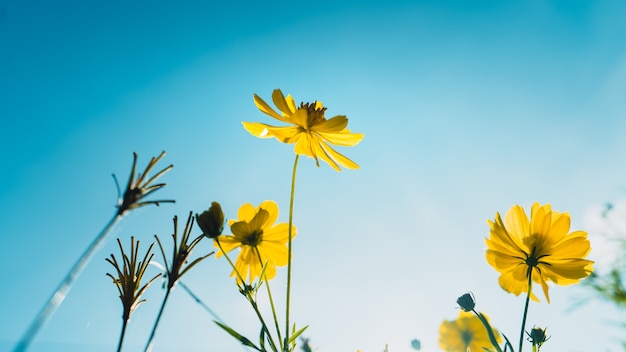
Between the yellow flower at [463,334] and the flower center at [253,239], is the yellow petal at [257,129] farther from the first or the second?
the yellow flower at [463,334]

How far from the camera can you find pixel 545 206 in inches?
38.9

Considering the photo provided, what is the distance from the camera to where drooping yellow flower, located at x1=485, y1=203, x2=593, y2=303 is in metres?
0.91

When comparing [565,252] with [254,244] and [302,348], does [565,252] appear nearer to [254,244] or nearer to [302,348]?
[302,348]

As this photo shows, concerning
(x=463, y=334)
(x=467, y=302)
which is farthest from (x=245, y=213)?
(x=463, y=334)

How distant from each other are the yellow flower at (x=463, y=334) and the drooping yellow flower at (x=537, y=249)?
6.23 ft

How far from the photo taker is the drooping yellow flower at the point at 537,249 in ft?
2.99

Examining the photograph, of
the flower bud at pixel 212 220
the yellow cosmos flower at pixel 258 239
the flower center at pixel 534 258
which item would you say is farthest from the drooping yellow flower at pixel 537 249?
the flower bud at pixel 212 220

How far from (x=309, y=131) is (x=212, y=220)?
0.51 metres

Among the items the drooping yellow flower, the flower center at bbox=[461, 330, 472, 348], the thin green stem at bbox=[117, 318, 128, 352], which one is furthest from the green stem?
the flower center at bbox=[461, 330, 472, 348]

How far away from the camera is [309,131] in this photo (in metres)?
1.23

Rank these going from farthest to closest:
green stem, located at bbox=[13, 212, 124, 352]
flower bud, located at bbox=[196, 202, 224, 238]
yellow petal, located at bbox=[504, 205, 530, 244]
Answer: yellow petal, located at bbox=[504, 205, 530, 244] → flower bud, located at bbox=[196, 202, 224, 238] → green stem, located at bbox=[13, 212, 124, 352]

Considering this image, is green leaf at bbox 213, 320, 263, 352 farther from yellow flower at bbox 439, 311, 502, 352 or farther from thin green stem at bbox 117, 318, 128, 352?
yellow flower at bbox 439, 311, 502, 352

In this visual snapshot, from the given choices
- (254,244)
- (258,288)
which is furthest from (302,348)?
(254,244)

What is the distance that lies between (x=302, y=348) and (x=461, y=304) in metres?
0.49
